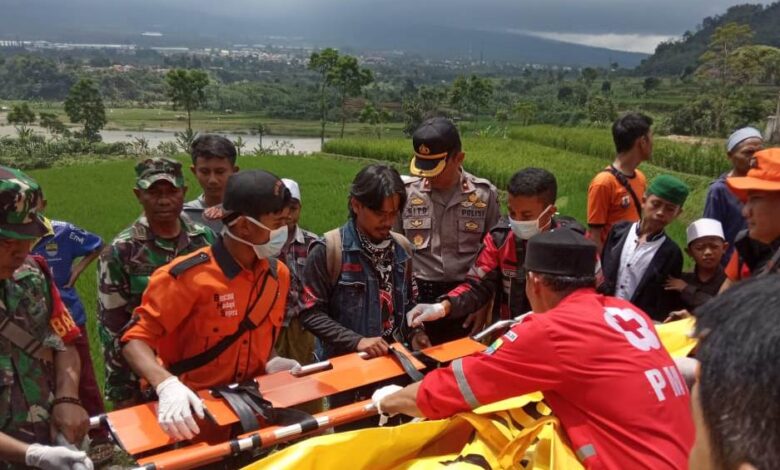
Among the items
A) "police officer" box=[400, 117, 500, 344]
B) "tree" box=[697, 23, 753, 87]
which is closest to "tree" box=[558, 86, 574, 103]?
"tree" box=[697, 23, 753, 87]

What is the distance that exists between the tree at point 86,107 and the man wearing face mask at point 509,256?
46.3 meters

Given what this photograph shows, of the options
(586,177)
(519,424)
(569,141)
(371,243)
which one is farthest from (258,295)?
(569,141)

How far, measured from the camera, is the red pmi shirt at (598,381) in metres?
1.81

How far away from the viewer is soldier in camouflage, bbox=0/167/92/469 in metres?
1.98

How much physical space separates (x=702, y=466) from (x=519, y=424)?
129cm

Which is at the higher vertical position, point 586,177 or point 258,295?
point 258,295

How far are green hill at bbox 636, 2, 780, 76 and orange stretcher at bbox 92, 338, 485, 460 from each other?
417 feet

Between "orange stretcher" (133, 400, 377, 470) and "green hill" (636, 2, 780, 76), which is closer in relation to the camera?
"orange stretcher" (133, 400, 377, 470)

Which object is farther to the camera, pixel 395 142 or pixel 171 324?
pixel 395 142

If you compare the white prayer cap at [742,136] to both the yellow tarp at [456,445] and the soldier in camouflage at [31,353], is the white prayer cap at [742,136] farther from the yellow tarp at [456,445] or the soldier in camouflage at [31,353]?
the soldier in camouflage at [31,353]

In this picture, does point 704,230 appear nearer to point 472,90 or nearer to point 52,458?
point 52,458

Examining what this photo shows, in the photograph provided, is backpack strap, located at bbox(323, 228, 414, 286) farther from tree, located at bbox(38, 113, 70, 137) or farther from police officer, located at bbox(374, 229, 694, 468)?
tree, located at bbox(38, 113, 70, 137)

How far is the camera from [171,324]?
2350mm

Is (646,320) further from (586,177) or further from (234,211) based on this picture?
(586,177)
